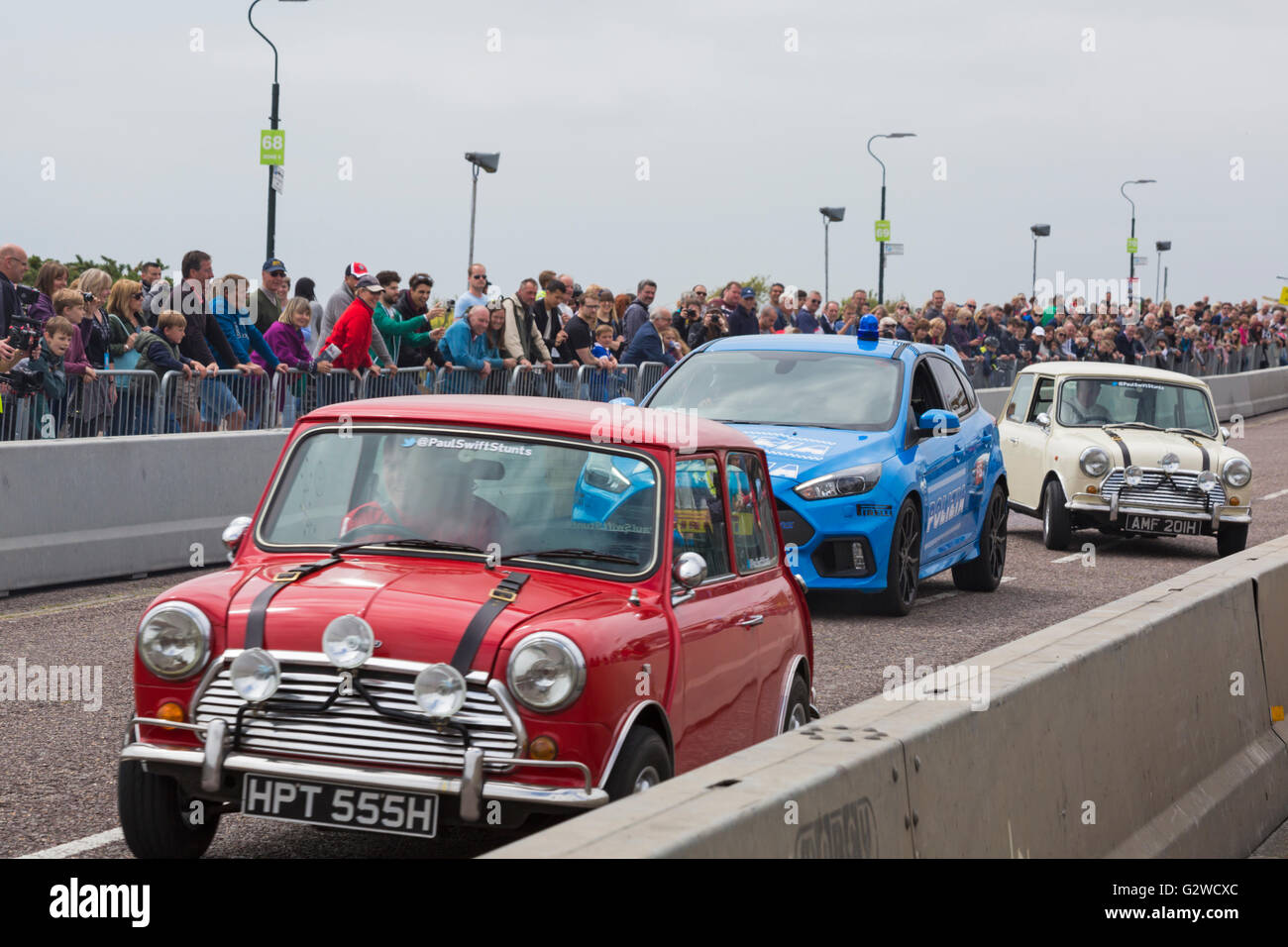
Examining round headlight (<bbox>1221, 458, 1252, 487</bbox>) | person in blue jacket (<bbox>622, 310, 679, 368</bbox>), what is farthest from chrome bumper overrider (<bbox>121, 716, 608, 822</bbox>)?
person in blue jacket (<bbox>622, 310, 679, 368</bbox>)

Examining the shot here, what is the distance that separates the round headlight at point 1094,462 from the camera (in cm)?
1680

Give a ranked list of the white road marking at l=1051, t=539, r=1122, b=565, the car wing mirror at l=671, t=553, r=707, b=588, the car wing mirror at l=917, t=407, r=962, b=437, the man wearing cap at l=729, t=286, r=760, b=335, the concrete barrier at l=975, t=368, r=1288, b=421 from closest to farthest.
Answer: the car wing mirror at l=671, t=553, r=707, b=588
the car wing mirror at l=917, t=407, r=962, b=437
the white road marking at l=1051, t=539, r=1122, b=565
the man wearing cap at l=729, t=286, r=760, b=335
the concrete barrier at l=975, t=368, r=1288, b=421

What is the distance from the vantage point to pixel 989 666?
16.6 feet

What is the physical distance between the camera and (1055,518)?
17.2m

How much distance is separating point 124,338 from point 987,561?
267 inches

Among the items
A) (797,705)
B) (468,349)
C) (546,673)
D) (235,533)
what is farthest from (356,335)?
(546,673)

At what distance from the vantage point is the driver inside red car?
6.02 m

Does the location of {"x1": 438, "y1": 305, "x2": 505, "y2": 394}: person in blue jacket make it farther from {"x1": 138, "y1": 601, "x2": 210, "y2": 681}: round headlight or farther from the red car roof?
{"x1": 138, "y1": 601, "x2": 210, "y2": 681}: round headlight

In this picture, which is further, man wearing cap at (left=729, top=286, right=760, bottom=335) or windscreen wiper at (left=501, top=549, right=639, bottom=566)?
man wearing cap at (left=729, top=286, right=760, bottom=335)

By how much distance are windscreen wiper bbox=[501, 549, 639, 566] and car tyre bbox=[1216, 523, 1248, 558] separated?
39.8 ft

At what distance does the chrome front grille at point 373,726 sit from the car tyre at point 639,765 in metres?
0.33

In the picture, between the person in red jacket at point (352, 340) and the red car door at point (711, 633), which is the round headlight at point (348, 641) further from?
the person in red jacket at point (352, 340)

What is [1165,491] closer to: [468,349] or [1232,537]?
[1232,537]
